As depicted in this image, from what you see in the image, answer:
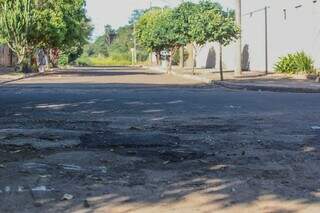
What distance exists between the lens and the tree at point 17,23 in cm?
4631

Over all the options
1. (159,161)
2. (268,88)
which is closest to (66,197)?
(159,161)

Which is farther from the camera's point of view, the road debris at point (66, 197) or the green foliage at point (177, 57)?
the green foliage at point (177, 57)

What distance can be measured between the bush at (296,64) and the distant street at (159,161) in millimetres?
21532

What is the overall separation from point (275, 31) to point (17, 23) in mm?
17705

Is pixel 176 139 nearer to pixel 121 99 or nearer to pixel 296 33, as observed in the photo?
pixel 121 99

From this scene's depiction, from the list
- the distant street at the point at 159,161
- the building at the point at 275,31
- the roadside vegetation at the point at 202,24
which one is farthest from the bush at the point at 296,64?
the distant street at the point at 159,161

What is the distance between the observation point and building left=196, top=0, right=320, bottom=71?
38.2 m

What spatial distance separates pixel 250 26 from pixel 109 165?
4569cm

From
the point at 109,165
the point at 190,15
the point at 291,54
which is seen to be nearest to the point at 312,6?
the point at 291,54

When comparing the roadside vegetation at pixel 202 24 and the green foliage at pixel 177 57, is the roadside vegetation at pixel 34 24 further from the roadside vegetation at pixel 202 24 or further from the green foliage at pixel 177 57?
the green foliage at pixel 177 57

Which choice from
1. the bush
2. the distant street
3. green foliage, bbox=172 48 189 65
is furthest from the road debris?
green foliage, bbox=172 48 189 65

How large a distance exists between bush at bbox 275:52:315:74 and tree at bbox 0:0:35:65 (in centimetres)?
1791

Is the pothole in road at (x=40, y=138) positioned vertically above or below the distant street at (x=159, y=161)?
above

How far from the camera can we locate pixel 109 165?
824cm
